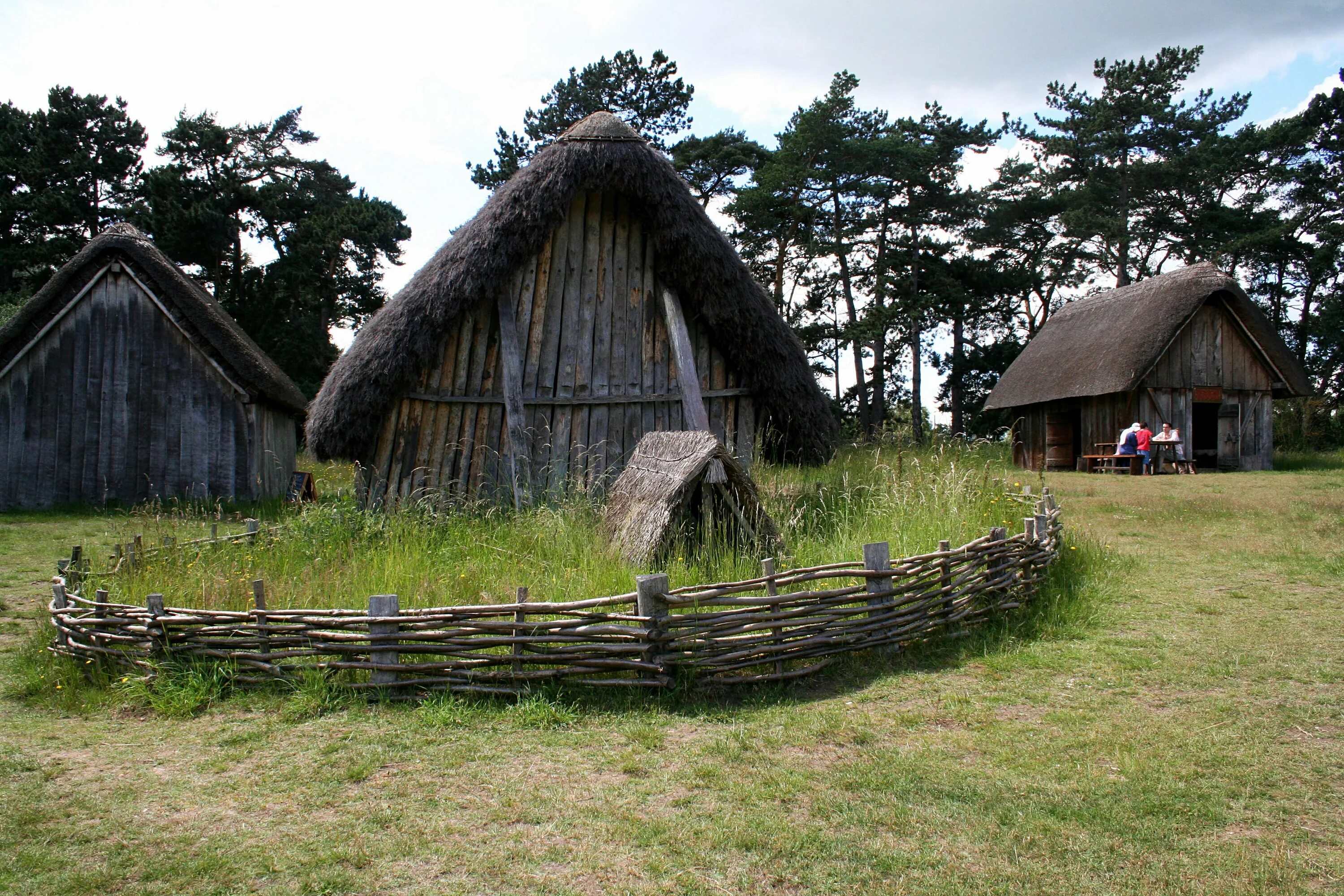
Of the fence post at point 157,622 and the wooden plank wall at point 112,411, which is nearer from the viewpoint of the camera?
the fence post at point 157,622

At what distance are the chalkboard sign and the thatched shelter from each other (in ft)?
33.3

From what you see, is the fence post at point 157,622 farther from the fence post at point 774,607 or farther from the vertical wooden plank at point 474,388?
the vertical wooden plank at point 474,388

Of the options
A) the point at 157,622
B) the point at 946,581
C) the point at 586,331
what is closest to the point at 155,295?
the point at 586,331

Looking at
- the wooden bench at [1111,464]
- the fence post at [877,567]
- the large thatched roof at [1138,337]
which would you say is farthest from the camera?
the large thatched roof at [1138,337]

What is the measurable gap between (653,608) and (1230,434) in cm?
1885

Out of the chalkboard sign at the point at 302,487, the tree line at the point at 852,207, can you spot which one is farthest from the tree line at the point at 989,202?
the chalkboard sign at the point at 302,487

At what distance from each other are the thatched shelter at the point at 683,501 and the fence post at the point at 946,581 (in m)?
1.34

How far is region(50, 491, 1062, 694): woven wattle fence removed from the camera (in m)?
4.55

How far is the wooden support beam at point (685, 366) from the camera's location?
8.66 meters

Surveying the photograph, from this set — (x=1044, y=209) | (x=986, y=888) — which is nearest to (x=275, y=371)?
(x=986, y=888)

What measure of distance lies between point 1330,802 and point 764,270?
1113 inches

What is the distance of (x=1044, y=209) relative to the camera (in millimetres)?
32781

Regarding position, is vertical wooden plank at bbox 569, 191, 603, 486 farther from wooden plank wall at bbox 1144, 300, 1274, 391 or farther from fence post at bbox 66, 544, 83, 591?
wooden plank wall at bbox 1144, 300, 1274, 391

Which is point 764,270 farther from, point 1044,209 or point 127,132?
point 127,132
